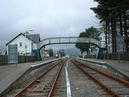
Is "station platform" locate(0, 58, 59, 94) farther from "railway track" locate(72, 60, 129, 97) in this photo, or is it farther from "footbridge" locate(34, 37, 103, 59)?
"footbridge" locate(34, 37, 103, 59)

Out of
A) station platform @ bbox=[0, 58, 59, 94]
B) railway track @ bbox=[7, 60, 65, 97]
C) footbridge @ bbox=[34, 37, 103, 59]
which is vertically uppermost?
footbridge @ bbox=[34, 37, 103, 59]

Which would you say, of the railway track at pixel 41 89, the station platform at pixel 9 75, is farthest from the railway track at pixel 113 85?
the station platform at pixel 9 75

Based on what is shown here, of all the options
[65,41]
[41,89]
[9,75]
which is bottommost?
[41,89]

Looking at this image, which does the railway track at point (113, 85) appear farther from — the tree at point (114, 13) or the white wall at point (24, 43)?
the white wall at point (24, 43)

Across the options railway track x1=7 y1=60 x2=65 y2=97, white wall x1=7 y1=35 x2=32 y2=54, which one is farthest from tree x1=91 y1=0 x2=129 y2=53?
white wall x1=7 y1=35 x2=32 y2=54

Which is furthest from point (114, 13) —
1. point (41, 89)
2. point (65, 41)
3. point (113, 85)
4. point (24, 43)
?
point (24, 43)

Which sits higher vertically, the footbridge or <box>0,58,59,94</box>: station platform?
the footbridge

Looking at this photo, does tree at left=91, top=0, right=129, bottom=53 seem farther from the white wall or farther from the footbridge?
→ the white wall

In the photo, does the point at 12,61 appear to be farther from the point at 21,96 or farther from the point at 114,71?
the point at 21,96

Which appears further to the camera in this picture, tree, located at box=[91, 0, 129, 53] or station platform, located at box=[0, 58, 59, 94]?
tree, located at box=[91, 0, 129, 53]

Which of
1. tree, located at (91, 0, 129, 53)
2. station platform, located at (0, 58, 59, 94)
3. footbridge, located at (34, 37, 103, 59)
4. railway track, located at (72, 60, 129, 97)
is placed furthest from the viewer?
footbridge, located at (34, 37, 103, 59)

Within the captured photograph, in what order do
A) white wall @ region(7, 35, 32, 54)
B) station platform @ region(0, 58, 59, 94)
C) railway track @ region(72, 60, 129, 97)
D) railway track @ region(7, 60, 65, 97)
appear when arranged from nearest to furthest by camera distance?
railway track @ region(72, 60, 129, 97) < railway track @ region(7, 60, 65, 97) < station platform @ region(0, 58, 59, 94) < white wall @ region(7, 35, 32, 54)

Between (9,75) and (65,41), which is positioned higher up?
(65,41)

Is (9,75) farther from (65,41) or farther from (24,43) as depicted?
(24,43)
